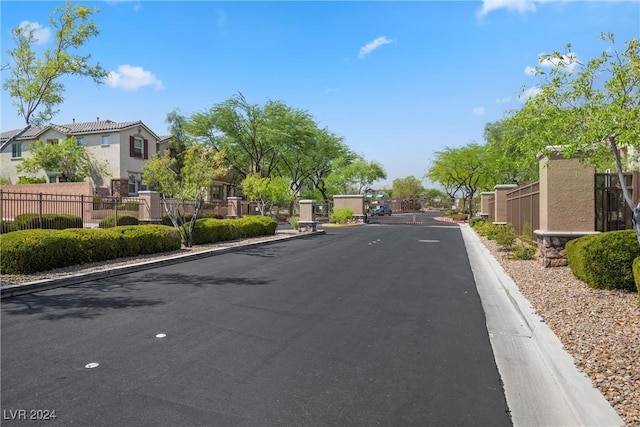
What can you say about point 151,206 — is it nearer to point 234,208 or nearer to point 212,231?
point 212,231

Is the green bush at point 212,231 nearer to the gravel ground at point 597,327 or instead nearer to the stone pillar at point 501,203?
the gravel ground at point 597,327

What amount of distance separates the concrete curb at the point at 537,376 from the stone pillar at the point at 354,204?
95.3ft

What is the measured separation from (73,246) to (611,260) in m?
11.7

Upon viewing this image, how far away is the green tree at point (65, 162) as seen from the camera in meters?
32.4

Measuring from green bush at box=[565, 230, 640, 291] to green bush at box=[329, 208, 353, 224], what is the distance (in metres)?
26.7

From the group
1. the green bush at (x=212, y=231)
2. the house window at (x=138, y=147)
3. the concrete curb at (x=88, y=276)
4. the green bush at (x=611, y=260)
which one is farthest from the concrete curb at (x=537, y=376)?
the house window at (x=138, y=147)

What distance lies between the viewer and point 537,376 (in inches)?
172

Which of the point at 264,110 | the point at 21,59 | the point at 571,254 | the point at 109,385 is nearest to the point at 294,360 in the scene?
the point at 109,385

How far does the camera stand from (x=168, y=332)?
562 cm

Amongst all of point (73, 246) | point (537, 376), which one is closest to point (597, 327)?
point (537, 376)

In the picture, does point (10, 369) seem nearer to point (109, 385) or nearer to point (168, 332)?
point (109, 385)

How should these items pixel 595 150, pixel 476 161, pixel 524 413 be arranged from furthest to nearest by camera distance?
pixel 476 161
pixel 595 150
pixel 524 413

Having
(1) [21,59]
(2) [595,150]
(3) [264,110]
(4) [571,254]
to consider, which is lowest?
(4) [571,254]

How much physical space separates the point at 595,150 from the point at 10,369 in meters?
8.48
